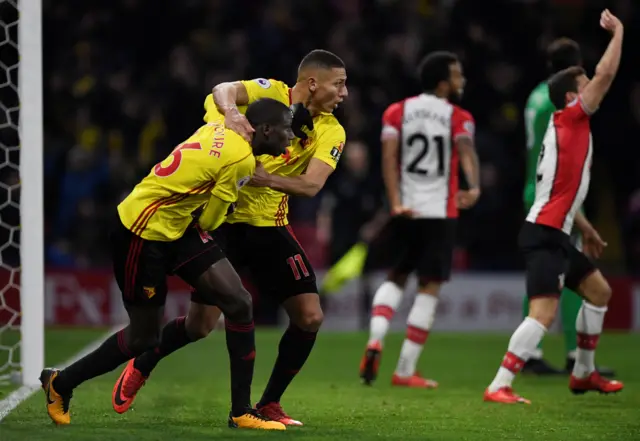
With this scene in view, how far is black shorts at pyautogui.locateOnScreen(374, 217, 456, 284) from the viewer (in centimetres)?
822

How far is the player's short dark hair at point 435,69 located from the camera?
8180mm

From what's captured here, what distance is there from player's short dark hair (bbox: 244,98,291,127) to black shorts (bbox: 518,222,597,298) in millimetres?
2169

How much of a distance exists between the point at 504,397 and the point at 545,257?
84 cm

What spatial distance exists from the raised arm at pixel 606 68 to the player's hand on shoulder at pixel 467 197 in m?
1.67

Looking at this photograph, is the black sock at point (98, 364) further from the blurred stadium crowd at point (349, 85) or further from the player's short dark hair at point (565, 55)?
the blurred stadium crowd at point (349, 85)

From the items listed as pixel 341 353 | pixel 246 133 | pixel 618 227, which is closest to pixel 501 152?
pixel 618 227

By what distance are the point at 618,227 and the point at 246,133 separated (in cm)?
1001

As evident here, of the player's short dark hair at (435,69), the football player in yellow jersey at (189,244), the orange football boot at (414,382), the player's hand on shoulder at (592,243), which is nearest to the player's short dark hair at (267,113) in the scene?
the football player in yellow jersey at (189,244)

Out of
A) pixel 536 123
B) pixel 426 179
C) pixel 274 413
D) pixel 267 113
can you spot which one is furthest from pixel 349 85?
pixel 267 113

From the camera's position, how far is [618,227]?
14.5 m

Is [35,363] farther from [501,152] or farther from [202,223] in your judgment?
[501,152]

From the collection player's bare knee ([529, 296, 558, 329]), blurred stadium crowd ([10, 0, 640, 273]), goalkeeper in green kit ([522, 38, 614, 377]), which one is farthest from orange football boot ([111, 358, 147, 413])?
blurred stadium crowd ([10, 0, 640, 273])

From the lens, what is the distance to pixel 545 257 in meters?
6.91

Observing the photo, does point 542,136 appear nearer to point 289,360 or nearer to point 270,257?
point 270,257
